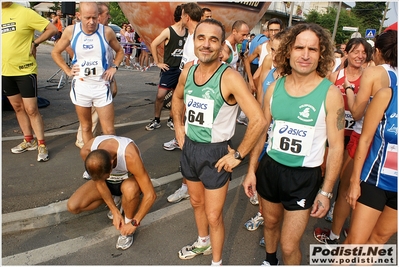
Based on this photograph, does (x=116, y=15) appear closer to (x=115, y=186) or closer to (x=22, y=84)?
(x=22, y=84)

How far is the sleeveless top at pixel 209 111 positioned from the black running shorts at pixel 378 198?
3.43ft

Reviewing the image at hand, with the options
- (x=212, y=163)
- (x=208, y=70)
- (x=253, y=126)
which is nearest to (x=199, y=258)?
(x=212, y=163)

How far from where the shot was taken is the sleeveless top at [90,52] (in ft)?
13.2

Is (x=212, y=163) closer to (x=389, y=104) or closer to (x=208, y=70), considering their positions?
(x=208, y=70)

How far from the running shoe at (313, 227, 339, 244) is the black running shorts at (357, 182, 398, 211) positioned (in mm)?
1166

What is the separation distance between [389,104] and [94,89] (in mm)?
3308

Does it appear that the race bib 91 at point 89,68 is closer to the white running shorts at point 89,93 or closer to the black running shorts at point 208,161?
the white running shorts at point 89,93

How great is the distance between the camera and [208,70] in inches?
96.3

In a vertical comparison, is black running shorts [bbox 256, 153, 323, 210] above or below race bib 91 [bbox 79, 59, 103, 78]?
below

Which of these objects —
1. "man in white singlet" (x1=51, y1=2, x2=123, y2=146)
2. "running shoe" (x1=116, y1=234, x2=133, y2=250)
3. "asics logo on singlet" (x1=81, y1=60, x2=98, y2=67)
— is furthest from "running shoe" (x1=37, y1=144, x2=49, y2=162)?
→ "running shoe" (x1=116, y1=234, x2=133, y2=250)

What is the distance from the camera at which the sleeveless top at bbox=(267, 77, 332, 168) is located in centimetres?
212

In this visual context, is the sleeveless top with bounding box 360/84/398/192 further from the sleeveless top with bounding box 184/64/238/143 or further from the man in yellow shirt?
the man in yellow shirt

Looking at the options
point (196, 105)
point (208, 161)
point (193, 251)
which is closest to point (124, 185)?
point (193, 251)

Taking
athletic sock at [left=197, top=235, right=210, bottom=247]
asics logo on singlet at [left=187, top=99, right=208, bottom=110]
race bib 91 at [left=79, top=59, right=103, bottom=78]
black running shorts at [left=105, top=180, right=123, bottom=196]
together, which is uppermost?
asics logo on singlet at [left=187, top=99, right=208, bottom=110]
